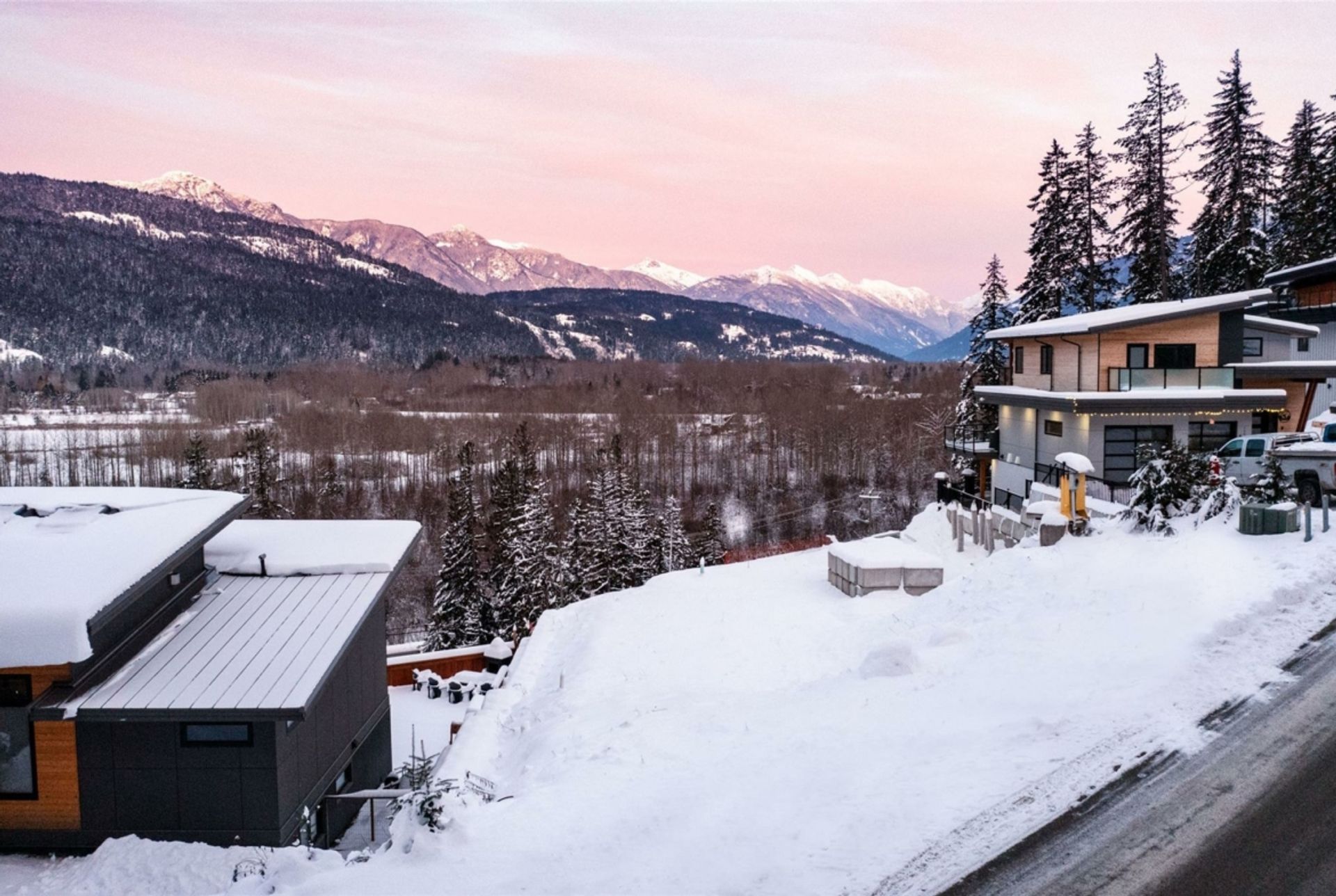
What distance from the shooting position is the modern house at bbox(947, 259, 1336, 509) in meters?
24.1

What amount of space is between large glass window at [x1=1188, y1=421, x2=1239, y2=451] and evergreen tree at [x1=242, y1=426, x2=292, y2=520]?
137ft

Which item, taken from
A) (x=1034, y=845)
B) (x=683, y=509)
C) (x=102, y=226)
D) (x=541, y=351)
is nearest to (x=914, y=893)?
(x=1034, y=845)

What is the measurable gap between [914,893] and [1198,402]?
75.6 feet

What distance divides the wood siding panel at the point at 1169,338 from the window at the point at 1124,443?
7.02ft

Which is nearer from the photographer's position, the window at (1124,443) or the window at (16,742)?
the window at (16,742)

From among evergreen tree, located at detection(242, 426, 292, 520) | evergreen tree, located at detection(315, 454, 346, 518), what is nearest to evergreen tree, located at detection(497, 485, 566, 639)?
evergreen tree, located at detection(242, 426, 292, 520)

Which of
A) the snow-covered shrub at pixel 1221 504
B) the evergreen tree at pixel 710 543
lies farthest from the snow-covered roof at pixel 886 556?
the evergreen tree at pixel 710 543

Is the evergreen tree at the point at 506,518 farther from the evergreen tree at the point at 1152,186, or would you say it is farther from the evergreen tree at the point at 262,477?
the evergreen tree at the point at 1152,186

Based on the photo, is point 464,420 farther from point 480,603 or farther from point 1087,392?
point 1087,392

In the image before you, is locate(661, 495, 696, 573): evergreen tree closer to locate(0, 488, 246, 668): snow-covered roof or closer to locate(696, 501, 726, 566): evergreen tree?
locate(696, 501, 726, 566): evergreen tree

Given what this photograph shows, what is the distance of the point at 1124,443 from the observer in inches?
Answer: 970

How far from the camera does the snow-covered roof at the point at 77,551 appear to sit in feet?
33.0

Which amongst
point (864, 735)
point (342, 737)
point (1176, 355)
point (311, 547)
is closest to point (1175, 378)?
point (1176, 355)

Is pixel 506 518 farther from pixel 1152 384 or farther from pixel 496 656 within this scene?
pixel 1152 384
